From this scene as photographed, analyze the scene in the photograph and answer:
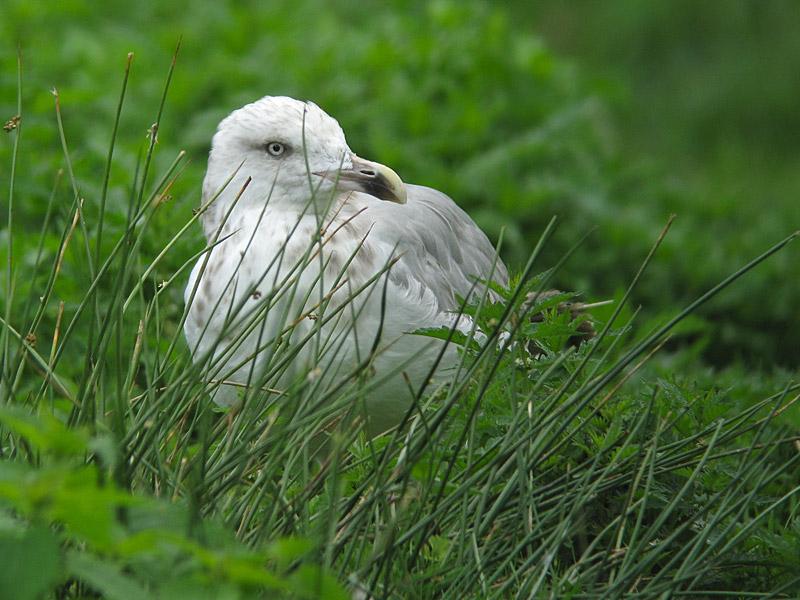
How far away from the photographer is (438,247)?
3.81 m

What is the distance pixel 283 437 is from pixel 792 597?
3.49ft

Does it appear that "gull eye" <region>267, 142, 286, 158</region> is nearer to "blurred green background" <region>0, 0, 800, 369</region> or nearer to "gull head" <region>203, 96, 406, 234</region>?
"gull head" <region>203, 96, 406, 234</region>

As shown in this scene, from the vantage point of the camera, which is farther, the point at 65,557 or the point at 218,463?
the point at 218,463

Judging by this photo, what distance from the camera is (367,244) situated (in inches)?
136

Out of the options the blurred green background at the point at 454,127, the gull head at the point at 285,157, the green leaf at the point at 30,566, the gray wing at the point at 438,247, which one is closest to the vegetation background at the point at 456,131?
the blurred green background at the point at 454,127

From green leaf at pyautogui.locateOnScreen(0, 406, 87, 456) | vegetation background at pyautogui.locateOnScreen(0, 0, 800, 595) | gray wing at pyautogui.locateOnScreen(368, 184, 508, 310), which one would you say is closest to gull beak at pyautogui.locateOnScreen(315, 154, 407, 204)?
gray wing at pyautogui.locateOnScreen(368, 184, 508, 310)

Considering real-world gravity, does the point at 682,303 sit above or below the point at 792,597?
below

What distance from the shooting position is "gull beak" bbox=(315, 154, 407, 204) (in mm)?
3422

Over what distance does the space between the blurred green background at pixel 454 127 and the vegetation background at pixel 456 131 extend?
0.5 inches

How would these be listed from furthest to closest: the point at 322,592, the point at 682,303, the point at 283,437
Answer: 1. the point at 682,303
2. the point at 283,437
3. the point at 322,592

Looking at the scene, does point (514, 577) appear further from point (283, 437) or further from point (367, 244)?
point (367, 244)

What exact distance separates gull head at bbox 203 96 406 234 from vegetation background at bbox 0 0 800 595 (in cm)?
73

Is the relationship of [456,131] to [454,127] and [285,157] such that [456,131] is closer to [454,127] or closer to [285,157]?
[454,127]

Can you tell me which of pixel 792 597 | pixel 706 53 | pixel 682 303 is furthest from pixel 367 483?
pixel 706 53
